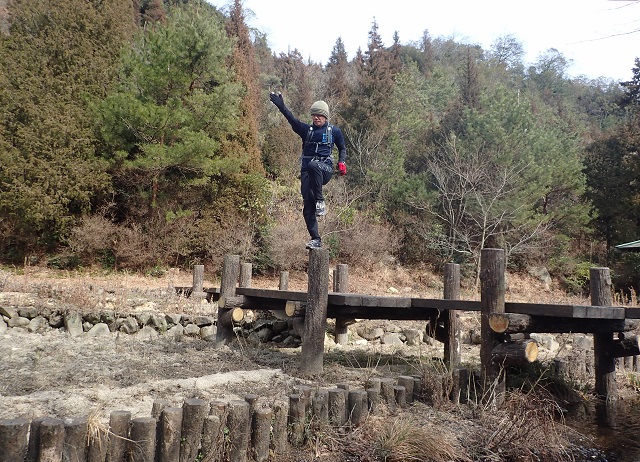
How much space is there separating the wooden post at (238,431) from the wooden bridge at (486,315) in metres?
2.30

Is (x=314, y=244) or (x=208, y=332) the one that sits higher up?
(x=314, y=244)


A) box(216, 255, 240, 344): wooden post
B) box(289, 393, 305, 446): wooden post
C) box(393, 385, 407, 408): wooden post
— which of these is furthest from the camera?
box(216, 255, 240, 344): wooden post

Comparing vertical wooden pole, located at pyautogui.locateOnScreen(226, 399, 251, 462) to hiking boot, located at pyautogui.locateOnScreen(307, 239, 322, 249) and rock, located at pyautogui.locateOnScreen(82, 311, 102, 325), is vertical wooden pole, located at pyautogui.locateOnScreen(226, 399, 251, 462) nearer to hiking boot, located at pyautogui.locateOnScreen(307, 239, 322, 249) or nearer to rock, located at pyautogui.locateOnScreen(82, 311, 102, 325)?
hiking boot, located at pyautogui.locateOnScreen(307, 239, 322, 249)

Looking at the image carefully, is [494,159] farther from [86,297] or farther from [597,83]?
[597,83]

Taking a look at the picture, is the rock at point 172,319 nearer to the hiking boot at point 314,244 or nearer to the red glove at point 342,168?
the hiking boot at point 314,244

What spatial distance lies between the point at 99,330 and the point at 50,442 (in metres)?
6.08

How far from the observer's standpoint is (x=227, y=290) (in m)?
7.81

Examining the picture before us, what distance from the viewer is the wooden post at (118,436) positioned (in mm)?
3324

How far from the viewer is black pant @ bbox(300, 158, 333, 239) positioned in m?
6.49

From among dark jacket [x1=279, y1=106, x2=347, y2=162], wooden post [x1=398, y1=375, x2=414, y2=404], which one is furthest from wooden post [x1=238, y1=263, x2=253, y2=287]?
wooden post [x1=398, y1=375, x2=414, y2=404]

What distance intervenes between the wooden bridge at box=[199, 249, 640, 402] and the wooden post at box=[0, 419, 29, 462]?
3.36 m

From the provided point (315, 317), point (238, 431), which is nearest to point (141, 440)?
point (238, 431)

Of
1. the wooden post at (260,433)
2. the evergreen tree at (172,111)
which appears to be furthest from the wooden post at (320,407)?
the evergreen tree at (172,111)

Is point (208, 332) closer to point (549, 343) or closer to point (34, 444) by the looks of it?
point (34, 444)
